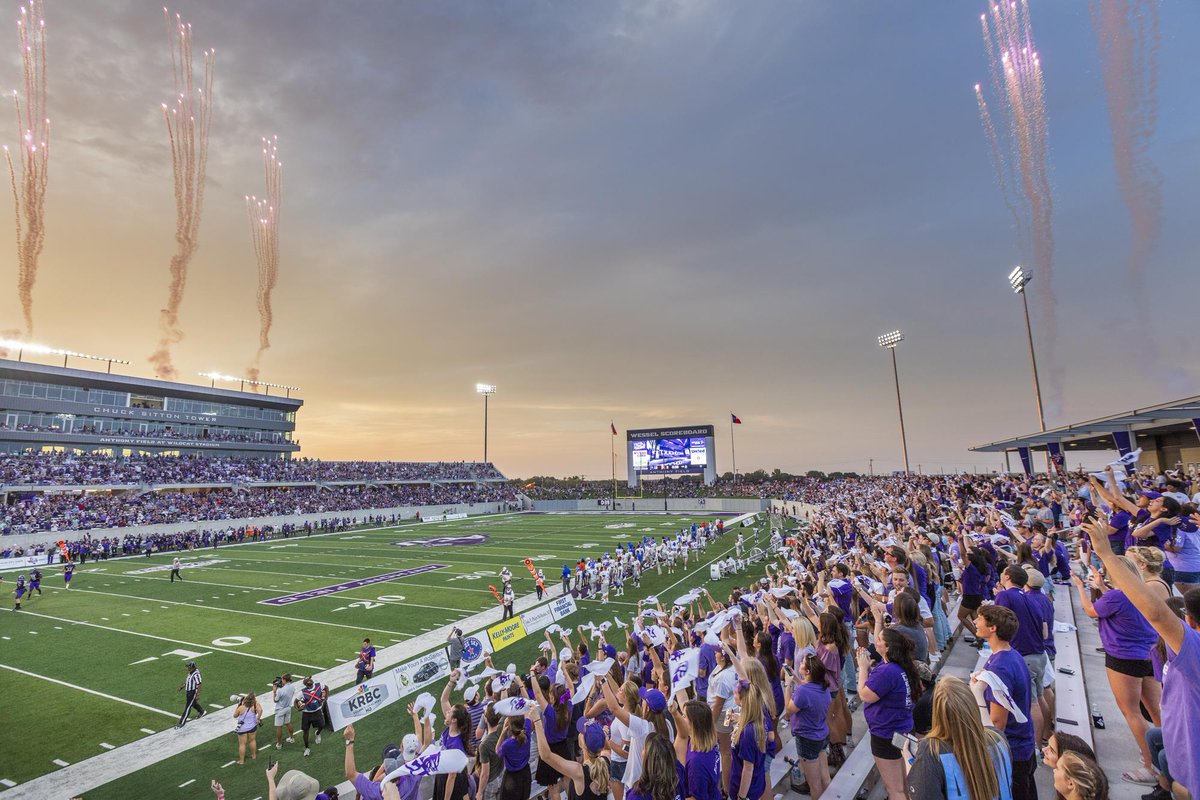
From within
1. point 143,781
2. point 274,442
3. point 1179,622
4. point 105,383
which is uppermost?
point 105,383

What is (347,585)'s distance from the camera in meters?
25.4

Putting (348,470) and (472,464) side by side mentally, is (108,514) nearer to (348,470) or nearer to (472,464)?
(348,470)

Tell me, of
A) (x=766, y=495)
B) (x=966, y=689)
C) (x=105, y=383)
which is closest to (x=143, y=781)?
(x=966, y=689)

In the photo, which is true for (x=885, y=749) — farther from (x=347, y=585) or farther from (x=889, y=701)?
(x=347, y=585)

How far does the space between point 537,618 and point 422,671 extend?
11.4 ft

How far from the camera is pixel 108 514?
4200 cm

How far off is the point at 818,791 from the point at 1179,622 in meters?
3.45

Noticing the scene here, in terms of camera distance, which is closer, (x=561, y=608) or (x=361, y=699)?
(x=361, y=699)

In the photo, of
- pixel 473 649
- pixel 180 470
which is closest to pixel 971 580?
pixel 473 649

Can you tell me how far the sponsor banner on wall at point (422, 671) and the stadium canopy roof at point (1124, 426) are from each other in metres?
22.4

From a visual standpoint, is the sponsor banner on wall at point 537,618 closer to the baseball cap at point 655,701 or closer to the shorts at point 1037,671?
the baseball cap at point 655,701

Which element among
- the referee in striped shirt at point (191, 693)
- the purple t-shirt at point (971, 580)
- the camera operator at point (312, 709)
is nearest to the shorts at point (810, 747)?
the purple t-shirt at point (971, 580)

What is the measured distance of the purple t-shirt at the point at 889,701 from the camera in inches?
180

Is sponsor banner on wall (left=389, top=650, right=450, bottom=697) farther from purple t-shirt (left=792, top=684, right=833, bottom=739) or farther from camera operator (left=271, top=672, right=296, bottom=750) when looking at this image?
purple t-shirt (left=792, top=684, right=833, bottom=739)
